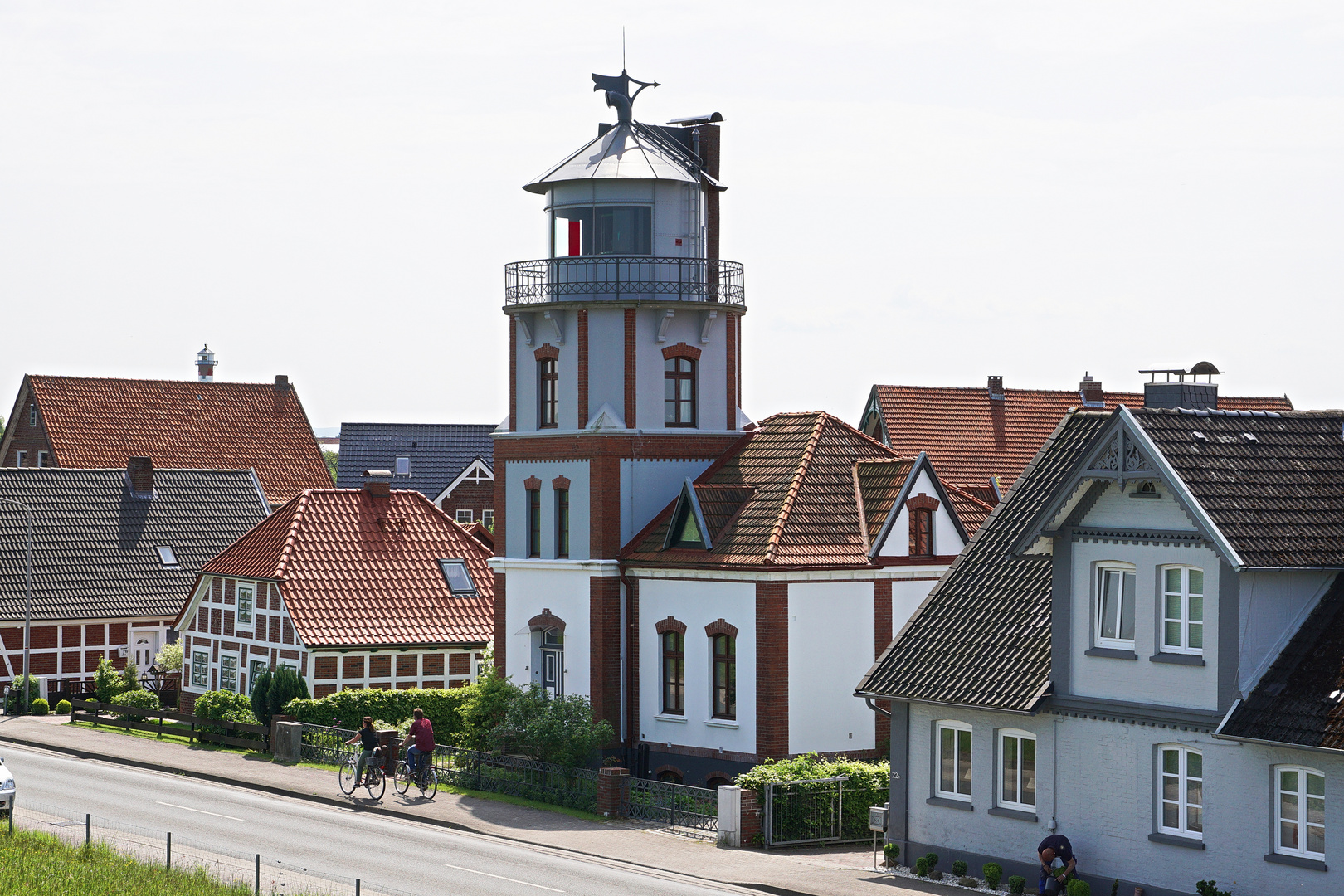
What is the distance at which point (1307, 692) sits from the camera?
2472 cm

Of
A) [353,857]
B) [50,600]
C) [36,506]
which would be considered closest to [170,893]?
[353,857]

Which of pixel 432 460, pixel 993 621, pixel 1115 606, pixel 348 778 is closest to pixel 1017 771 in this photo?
pixel 993 621

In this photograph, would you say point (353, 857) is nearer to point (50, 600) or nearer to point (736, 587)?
point (736, 587)

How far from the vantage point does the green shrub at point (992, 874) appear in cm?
2831

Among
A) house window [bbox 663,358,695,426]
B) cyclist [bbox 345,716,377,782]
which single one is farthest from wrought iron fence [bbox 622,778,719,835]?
house window [bbox 663,358,695,426]

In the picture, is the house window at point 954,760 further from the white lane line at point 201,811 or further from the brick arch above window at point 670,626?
the white lane line at point 201,811

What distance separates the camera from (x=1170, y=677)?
86.8ft

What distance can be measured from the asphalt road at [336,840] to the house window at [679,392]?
12.1m

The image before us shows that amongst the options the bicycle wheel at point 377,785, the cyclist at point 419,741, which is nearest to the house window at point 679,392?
the cyclist at point 419,741

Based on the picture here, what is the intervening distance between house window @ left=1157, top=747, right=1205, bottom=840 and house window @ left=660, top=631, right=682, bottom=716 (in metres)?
15.0

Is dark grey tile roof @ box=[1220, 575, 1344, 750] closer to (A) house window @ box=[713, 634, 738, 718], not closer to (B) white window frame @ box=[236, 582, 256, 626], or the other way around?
(A) house window @ box=[713, 634, 738, 718]

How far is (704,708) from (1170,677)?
14.7m

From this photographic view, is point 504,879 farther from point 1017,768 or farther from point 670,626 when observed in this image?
point 670,626

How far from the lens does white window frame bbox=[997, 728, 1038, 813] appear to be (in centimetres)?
2878
